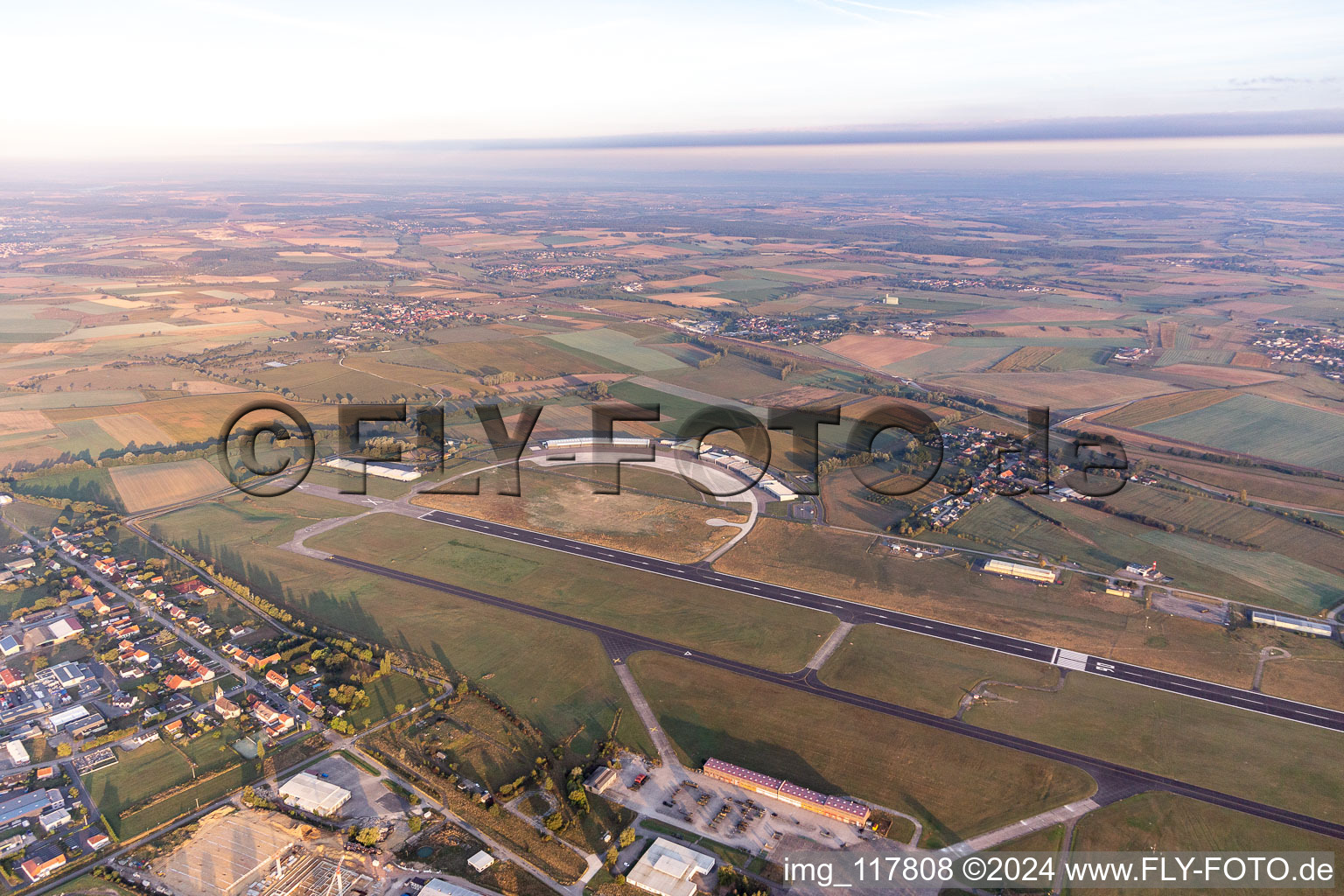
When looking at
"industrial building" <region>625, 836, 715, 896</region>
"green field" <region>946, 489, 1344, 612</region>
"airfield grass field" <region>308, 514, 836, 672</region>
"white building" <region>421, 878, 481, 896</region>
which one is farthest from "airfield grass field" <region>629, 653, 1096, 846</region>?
"green field" <region>946, 489, 1344, 612</region>

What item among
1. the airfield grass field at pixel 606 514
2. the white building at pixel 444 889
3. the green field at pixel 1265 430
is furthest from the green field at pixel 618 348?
the white building at pixel 444 889

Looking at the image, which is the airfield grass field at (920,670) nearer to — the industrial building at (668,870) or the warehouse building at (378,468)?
the industrial building at (668,870)

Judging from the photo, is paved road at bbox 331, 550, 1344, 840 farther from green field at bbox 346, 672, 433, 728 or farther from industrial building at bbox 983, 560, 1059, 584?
industrial building at bbox 983, 560, 1059, 584

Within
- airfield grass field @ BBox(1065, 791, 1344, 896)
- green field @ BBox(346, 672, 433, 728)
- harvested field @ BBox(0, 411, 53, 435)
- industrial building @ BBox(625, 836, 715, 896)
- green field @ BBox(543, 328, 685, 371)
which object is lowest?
airfield grass field @ BBox(1065, 791, 1344, 896)

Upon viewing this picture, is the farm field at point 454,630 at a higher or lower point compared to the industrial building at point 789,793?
higher

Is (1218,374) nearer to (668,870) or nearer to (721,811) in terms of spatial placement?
(721,811)

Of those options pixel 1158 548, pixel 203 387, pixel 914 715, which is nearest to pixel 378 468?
pixel 203 387

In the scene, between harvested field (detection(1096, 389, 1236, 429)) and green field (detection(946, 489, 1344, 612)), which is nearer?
green field (detection(946, 489, 1344, 612))
